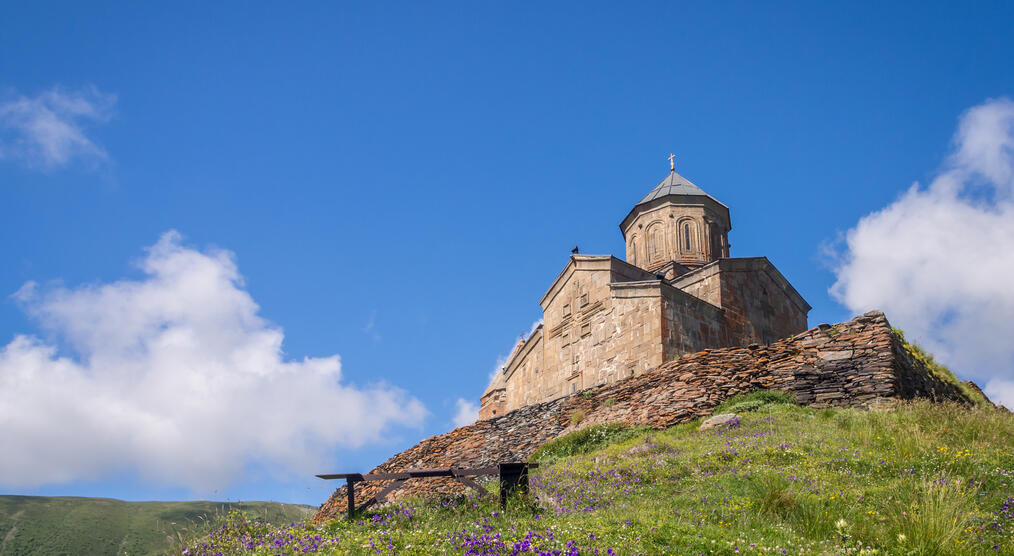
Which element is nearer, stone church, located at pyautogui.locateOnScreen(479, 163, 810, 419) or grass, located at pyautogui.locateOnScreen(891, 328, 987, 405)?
grass, located at pyautogui.locateOnScreen(891, 328, 987, 405)

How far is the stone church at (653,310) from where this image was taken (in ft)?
72.6

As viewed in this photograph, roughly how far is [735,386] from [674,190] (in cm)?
1608

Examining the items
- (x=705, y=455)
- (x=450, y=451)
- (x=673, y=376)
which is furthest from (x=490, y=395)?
(x=705, y=455)

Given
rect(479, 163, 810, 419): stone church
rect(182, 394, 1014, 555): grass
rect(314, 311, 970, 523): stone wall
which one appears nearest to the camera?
rect(182, 394, 1014, 555): grass

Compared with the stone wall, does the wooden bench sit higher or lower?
lower

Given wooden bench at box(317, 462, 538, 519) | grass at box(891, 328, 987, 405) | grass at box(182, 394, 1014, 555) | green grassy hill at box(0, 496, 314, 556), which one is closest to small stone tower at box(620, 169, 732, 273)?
grass at box(891, 328, 987, 405)

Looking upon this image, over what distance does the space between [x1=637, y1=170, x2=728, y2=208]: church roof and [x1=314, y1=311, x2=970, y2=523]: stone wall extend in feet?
44.9

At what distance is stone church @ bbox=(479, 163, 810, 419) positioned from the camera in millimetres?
22125

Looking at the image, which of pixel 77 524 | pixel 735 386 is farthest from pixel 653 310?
pixel 77 524

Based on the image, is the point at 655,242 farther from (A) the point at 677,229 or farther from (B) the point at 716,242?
(B) the point at 716,242

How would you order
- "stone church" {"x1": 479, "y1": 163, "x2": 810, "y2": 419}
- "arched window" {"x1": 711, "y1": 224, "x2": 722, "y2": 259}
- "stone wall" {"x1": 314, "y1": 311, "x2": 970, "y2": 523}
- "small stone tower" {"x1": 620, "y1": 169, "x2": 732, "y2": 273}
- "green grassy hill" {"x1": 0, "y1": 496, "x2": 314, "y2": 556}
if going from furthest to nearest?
"green grassy hill" {"x1": 0, "y1": 496, "x2": 314, "y2": 556} → "arched window" {"x1": 711, "y1": 224, "x2": 722, "y2": 259} → "small stone tower" {"x1": 620, "y1": 169, "x2": 732, "y2": 273} → "stone church" {"x1": 479, "y1": 163, "x2": 810, "y2": 419} → "stone wall" {"x1": 314, "y1": 311, "x2": 970, "y2": 523}

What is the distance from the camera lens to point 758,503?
347 inches

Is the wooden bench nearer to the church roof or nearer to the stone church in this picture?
the stone church

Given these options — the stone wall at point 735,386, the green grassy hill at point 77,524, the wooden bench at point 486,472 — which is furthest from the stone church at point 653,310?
the green grassy hill at point 77,524
